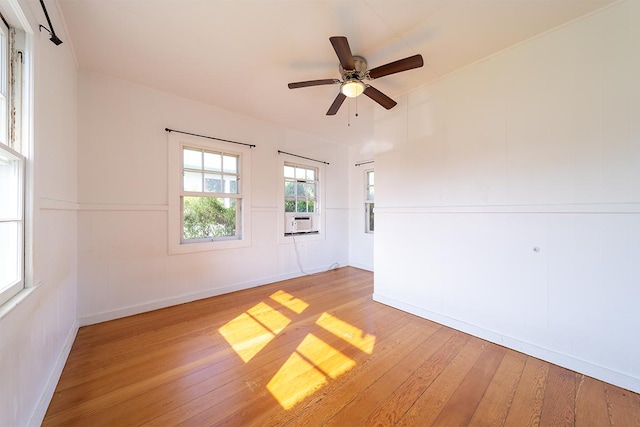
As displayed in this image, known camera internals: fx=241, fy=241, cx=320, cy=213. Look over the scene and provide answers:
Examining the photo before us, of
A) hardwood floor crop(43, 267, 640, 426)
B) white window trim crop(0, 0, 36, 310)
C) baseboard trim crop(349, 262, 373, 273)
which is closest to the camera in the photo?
white window trim crop(0, 0, 36, 310)

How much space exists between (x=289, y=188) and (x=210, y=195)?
139 centimetres

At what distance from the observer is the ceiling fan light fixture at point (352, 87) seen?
6.87 ft

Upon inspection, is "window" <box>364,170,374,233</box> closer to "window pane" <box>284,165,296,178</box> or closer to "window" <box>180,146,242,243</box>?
"window pane" <box>284,165,296,178</box>

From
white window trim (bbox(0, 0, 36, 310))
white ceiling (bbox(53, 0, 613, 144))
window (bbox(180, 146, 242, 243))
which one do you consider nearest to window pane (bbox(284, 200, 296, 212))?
window (bbox(180, 146, 242, 243))

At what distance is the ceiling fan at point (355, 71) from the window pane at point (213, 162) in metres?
1.72

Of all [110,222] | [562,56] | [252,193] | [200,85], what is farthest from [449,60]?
[110,222]

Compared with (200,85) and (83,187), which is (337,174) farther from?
(83,187)

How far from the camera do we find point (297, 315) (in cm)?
267

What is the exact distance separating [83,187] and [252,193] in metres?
1.82

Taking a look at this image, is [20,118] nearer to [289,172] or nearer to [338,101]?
[338,101]

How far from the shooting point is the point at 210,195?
3244mm

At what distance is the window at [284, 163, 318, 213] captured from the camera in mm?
4211

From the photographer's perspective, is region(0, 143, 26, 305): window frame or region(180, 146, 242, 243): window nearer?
region(0, 143, 26, 305): window frame

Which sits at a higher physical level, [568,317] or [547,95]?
[547,95]
